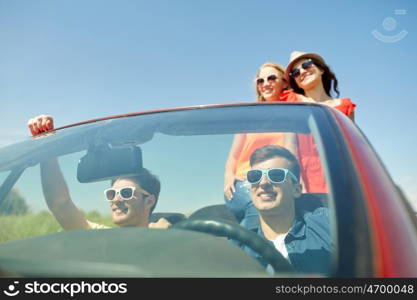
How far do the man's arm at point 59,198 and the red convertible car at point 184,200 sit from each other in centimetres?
1

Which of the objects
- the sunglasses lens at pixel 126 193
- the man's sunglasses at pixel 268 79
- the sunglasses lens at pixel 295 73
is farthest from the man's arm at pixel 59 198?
the sunglasses lens at pixel 295 73

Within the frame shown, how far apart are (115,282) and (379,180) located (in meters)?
0.71

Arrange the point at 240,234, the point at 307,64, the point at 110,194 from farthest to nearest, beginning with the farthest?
the point at 307,64 → the point at 110,194 → the point at 240,234

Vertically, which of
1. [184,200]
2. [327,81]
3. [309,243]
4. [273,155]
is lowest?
[309,243]

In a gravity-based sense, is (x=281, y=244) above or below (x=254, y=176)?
below

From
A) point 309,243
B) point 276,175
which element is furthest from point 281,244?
point 276,175

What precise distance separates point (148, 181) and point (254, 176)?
31 cm

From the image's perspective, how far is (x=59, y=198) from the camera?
45.3 inches

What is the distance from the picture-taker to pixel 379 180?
1012mm

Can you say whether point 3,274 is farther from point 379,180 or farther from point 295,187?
point 379,180

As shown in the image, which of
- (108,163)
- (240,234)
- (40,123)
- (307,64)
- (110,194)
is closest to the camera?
(240,234)

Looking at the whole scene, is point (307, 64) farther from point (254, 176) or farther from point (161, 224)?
point (161, 224)

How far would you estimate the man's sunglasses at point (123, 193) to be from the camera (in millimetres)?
1112

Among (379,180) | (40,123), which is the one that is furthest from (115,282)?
(40,123)
